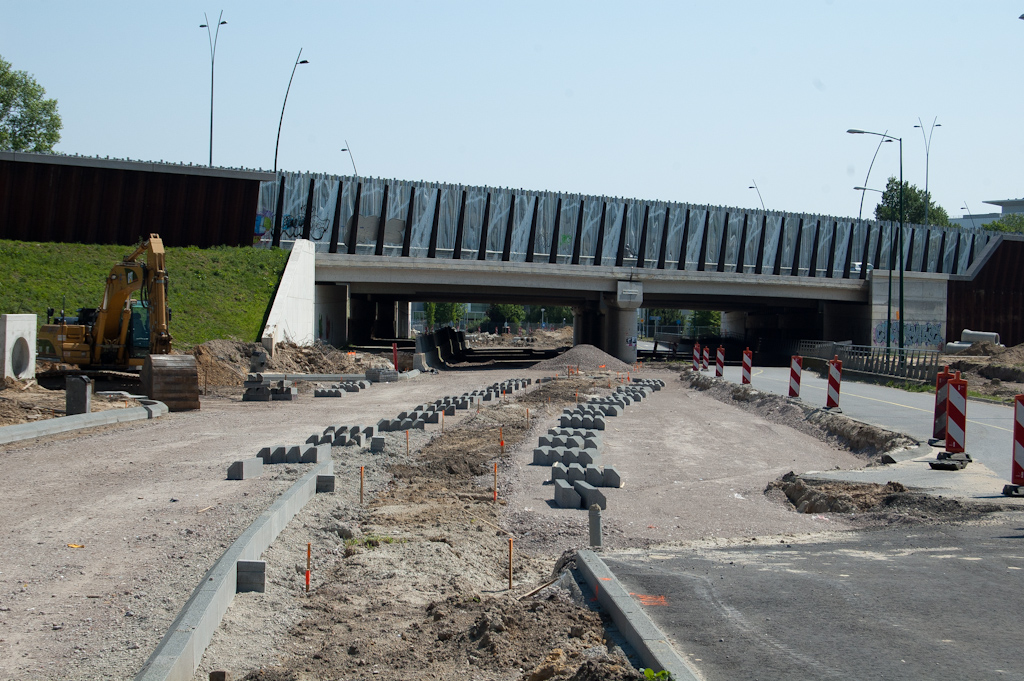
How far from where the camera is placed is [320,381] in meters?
31.4

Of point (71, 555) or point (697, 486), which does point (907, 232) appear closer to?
point (697, 486)

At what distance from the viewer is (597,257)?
52688mm

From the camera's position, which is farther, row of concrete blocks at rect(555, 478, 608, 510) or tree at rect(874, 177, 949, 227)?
tree at rect(874, 177, 949, 227)

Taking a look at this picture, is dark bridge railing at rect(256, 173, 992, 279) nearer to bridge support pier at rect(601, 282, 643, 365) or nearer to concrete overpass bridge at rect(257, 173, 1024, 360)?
concrete overpass bridge at rect(257, 173, 1024, 360)

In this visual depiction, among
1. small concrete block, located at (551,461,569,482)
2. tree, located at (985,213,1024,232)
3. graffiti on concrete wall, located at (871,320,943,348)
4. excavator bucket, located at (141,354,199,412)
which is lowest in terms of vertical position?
excavator bucket, located at (141,354,199,412)

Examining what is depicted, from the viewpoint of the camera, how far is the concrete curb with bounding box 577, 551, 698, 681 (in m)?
Answer: 4.75

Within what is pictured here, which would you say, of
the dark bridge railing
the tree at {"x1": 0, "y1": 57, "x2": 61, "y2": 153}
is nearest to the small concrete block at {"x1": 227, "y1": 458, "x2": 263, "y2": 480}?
the dark bridge railing

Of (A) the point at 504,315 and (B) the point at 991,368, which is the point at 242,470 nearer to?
(B) the point at 991,368

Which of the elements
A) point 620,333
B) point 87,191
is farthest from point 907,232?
point 87,191

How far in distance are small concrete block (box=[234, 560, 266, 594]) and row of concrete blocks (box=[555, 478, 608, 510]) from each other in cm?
453

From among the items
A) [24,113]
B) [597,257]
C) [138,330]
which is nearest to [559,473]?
[138,330]

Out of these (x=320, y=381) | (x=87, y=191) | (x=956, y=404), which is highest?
(x=87, y=191)

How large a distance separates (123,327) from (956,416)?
2184 centimetres

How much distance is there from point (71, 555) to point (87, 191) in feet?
124
